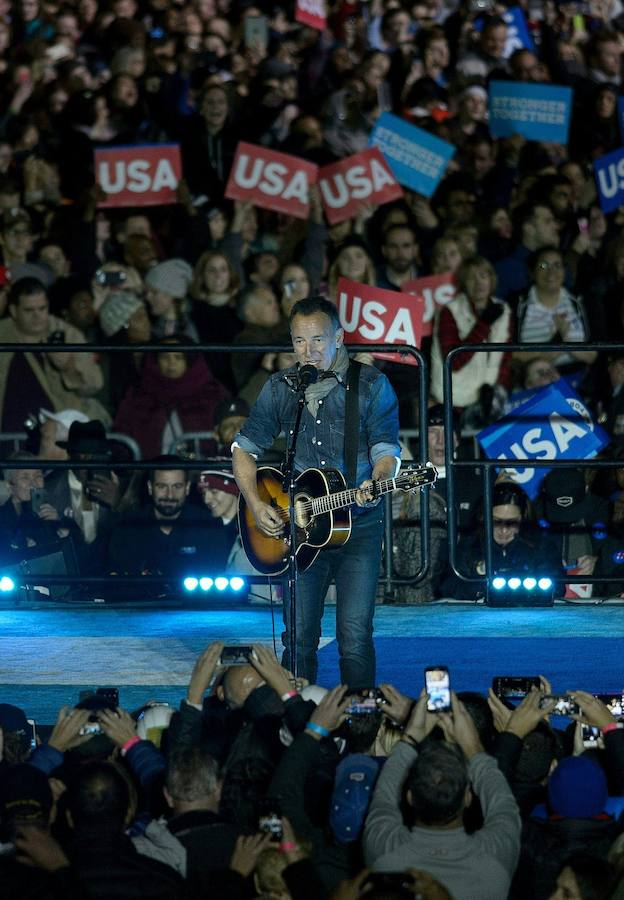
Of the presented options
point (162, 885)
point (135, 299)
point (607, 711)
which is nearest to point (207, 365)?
point (135, 299)

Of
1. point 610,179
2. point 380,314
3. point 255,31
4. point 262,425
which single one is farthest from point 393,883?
point 255,31

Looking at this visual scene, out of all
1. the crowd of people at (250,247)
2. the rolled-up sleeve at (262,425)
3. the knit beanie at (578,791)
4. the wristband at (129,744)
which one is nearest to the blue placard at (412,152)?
the crowd of people at (250,247)

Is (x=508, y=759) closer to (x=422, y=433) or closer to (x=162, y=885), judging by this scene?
(x=162, y=885)

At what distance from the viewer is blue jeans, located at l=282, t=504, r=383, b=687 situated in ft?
24.7

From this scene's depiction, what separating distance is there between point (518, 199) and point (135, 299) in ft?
11.3

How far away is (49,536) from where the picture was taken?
417 inches

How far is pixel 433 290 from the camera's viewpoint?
12.4m

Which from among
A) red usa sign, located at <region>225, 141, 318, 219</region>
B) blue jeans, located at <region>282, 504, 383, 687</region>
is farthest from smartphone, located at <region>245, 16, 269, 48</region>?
blue jeans, located at <region>282, 504, 383, 687</region>

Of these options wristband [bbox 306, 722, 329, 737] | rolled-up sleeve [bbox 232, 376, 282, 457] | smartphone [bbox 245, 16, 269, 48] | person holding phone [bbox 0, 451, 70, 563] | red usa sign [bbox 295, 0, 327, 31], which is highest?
red usa sign [bbox 295, 0, 327, 31]

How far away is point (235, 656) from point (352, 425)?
3.70ft

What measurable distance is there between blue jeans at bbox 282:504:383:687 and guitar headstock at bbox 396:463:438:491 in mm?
244

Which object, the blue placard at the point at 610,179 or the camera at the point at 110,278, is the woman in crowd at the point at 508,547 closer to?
the camera at the point at 110,278

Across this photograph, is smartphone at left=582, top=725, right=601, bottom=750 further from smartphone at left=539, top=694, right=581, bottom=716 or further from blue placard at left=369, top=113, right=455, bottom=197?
blue placard at left=369, top=113, right=455, bottom=197

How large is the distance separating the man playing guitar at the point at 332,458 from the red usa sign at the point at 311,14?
32.4ft
